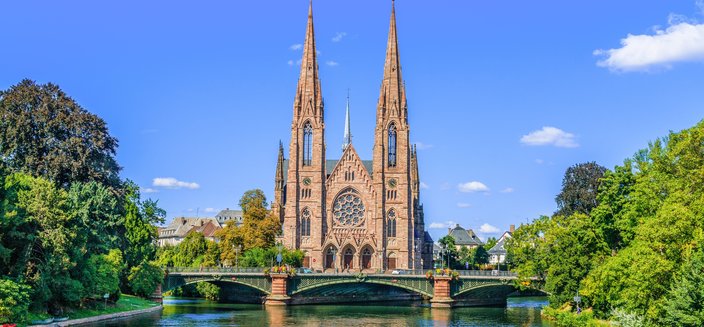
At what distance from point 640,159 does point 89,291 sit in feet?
138

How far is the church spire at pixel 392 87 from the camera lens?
119m

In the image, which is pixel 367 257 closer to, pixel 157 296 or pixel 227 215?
pixel 157 296

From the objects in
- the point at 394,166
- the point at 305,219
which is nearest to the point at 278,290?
the point at 305,219

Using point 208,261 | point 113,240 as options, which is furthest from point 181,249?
point 113,240

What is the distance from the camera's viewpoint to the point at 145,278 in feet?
255

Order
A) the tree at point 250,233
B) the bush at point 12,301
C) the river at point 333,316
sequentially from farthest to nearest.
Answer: the tree at point 250,233, the river at point 333,316, the bush at point 12,301

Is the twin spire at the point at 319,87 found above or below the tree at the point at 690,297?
above

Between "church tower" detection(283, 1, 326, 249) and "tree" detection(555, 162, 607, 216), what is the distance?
38767mm

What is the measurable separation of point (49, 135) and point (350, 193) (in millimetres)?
53891

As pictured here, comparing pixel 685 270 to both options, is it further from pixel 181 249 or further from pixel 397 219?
pixel 181 249

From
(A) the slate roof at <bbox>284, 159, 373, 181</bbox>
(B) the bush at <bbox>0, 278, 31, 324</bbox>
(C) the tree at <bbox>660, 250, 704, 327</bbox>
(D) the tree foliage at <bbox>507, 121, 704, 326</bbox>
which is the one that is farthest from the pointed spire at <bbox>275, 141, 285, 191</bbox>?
(C) the tree at <bbox>660, 250, 704, 327</bbox>

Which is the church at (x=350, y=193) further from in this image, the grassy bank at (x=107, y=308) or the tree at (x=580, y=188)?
the grassy bank at (x=107, y=308)

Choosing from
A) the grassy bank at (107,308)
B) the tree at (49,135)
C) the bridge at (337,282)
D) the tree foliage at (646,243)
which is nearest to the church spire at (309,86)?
the bridge at (337,282)

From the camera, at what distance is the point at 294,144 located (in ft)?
381
